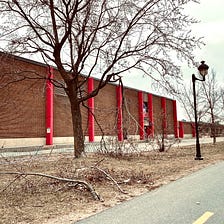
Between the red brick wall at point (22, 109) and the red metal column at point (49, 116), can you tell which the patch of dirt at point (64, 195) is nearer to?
the red brick wall at point (22, 109)

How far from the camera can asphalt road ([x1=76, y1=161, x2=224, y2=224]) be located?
5.50 meters

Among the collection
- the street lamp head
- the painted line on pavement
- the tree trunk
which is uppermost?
the street lamp head

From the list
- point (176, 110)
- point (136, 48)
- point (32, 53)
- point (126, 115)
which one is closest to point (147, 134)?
point (126, 115)

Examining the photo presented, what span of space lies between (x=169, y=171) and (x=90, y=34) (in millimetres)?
8417

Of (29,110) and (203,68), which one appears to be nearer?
(203,68)

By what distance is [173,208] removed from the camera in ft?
20.7

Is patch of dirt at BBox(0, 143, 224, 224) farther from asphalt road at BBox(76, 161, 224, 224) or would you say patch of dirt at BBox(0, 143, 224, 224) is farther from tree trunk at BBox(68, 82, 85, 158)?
tree trunk at BBox(68, 82, 85, 158)

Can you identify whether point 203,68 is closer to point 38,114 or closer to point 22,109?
point 22,109

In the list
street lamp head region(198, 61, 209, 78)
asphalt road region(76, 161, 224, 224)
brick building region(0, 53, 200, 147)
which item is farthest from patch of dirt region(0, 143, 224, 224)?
brick building region(0, 53, 200, 147)

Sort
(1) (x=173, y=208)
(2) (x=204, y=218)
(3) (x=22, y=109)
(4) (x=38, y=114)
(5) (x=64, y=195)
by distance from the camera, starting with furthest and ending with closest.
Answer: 1. (4) (x=38, y=114)
2. (3) (x=22, y=109)
3. (5) (x=64, y=195)
4. (1) (x=173, y=208)
5. (2) (x=204, y=218)

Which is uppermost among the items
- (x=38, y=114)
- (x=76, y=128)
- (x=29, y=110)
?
(x=29, y=110)

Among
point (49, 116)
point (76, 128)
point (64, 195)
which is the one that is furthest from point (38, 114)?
point (64, 195)

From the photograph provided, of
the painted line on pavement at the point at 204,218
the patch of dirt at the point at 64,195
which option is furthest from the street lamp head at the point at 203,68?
the painted line on pavement at the point at 204,218

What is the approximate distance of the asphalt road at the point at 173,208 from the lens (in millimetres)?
5504
